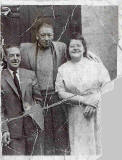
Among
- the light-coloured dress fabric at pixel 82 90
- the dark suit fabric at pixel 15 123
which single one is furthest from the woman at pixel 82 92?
the dark suit fabric at pixel 15 123

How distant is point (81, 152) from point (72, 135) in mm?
53

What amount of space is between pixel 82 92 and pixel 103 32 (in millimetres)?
174

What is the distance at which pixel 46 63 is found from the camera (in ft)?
27.2

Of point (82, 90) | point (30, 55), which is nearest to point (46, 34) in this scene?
point (30, 55)

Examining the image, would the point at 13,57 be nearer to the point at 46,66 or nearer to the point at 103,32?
the point at 46,66

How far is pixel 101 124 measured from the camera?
828 cm

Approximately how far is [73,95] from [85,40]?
0.15m

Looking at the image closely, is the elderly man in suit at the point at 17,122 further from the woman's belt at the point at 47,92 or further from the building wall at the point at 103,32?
the building wall at the point at 103,32

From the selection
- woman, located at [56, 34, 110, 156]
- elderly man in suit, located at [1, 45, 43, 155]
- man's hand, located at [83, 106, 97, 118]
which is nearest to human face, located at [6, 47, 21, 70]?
elderly man in suit, located at [1, 45, 43, 155]

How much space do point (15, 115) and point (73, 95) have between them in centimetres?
17

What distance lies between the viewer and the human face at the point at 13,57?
8281 millimetres

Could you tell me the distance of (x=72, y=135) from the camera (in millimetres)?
8289

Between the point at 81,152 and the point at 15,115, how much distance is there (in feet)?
0.68

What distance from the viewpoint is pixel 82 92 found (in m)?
8.28
